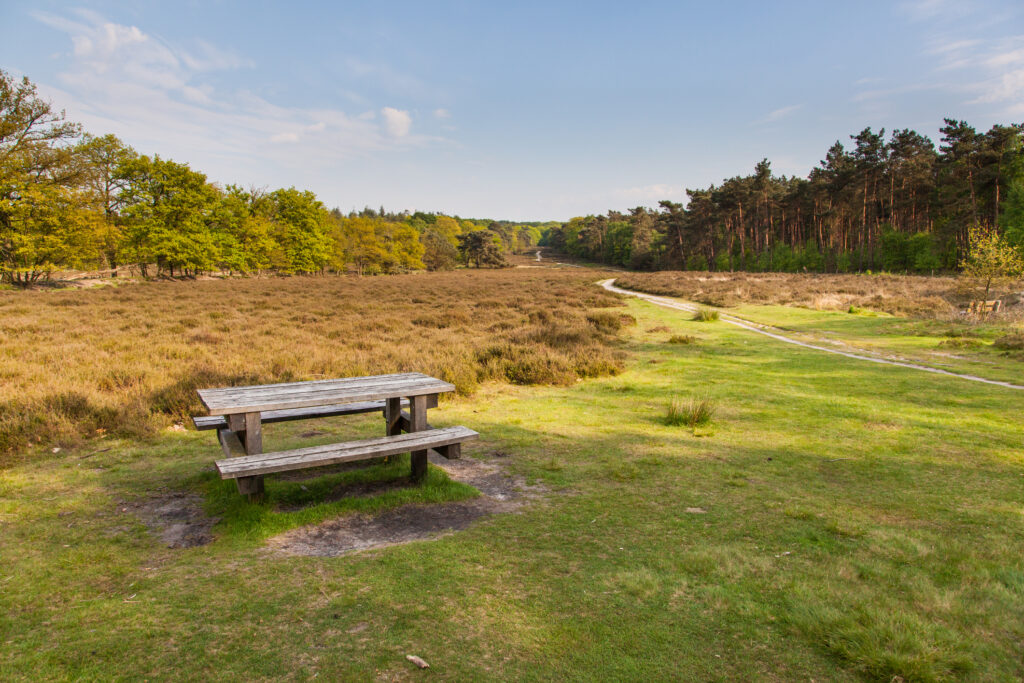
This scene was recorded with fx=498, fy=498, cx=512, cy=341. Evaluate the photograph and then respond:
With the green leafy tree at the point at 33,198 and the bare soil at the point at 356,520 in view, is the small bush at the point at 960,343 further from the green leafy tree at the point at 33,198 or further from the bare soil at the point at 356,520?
the green leafy tree at the point at 33,198

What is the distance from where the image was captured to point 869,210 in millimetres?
51844

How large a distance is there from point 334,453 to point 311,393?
0.75 m

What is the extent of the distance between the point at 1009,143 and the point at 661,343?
133 ft

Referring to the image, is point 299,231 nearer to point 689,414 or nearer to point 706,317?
point 706,317

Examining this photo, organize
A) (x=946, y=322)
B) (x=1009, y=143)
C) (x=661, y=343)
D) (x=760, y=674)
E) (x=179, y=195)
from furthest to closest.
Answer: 1. (x=179, y=195)
2. (x=1009, y=143)
3. (x=946, y=322)
4. (x=661, y=343)
5. (x=760, y=674)

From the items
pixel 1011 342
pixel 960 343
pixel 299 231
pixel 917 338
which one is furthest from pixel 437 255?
pixel 1011 342

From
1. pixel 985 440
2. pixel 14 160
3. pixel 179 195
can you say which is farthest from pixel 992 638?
pixel 179 195

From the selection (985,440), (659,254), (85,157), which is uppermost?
(85,157)

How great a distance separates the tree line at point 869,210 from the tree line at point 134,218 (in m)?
44.9

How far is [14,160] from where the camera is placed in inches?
1154

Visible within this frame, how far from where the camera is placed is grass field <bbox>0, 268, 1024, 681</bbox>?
2523mm

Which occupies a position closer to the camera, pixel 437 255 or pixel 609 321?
pixel 609 321

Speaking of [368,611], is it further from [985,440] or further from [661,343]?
[661,343]

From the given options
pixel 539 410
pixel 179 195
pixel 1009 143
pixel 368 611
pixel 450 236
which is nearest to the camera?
pixel 368 611
